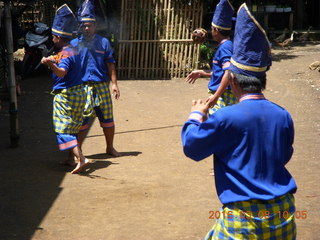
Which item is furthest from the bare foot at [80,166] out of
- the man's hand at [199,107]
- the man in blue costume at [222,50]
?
the man's hand at [199,107]

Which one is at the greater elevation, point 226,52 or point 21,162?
point 226,52

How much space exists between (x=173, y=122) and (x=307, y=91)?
3.51 metres

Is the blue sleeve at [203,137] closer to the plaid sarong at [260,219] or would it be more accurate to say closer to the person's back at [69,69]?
the plaid sarong at [260,219]

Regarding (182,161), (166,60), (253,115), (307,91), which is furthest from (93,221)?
(166,60)

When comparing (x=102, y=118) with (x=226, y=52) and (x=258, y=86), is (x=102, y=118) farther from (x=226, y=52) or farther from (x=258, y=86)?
(x=258, y=86)

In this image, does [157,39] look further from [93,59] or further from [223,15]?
[223,15]

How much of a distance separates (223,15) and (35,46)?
754cm

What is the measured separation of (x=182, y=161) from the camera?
6664mm

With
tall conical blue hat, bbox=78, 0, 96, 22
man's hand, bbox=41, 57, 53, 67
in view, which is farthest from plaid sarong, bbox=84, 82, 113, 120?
man's hand, bbox=41, 57, 53, 67

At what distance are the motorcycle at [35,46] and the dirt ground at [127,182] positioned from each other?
2.72m

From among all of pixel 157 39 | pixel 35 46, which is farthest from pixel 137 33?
pixel 35 46

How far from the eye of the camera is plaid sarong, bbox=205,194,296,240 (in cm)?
A: 276

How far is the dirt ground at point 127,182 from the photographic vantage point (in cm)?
471

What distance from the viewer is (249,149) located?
9.10 ft
